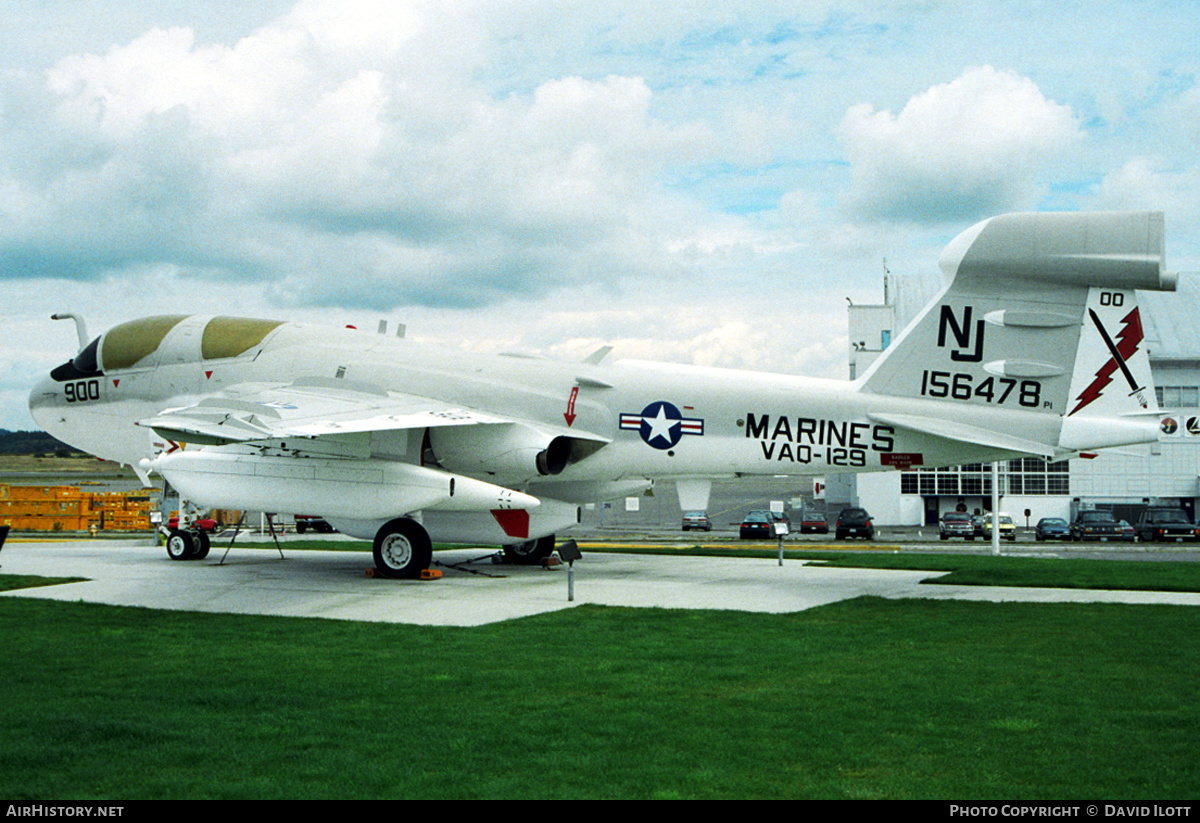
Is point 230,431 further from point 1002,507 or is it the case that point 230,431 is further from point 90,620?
point 1002,507

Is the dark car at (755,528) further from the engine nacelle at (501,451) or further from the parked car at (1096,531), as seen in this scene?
the engine nacelle at (501,451)

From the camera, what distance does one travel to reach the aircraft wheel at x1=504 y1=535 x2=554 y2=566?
69.3 feet

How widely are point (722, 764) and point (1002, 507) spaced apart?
60785mm

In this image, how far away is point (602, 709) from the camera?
307 inches

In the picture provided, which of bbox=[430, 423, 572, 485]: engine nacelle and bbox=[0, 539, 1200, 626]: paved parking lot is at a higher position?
bbox=[430, 423, 572, 485]: engine nacelle

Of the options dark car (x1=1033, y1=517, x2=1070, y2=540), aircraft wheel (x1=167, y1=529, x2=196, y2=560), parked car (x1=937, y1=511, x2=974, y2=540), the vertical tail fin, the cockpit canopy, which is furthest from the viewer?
dark car (x1=1033, y1=517, x2=1070, y2=540)

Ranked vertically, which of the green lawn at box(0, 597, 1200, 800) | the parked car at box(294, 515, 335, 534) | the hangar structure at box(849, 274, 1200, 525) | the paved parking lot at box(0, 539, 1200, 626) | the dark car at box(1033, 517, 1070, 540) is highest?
the hangar structure at box(849, 274, 1200, 525)

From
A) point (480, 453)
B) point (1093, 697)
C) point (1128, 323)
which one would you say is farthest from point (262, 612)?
point (1128, 323)

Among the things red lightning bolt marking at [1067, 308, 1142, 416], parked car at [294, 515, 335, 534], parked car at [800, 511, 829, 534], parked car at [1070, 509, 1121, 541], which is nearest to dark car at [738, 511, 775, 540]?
parked car at [800, 511, 829, 534]

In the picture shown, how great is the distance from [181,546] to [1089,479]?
54.6 meters

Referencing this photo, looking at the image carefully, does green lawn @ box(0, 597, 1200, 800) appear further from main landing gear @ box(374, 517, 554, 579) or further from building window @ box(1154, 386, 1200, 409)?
building window @ box(1154, 386, 1200, 409)

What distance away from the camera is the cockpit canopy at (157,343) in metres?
20.1

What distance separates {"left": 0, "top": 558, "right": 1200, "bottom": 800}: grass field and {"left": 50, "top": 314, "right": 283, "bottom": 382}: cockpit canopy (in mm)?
8347

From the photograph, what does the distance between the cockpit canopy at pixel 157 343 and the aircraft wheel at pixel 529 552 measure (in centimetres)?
643
